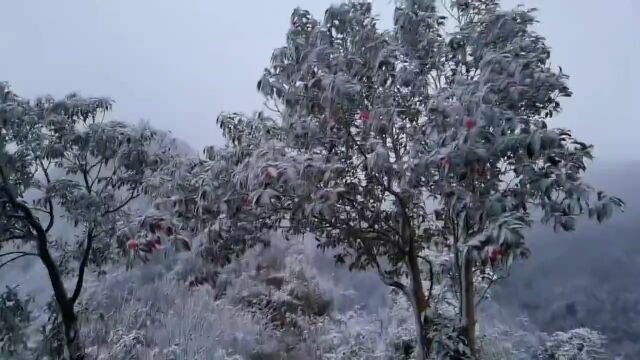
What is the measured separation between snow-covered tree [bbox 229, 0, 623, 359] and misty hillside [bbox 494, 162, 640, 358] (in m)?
1.49

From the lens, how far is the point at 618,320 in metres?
4.19

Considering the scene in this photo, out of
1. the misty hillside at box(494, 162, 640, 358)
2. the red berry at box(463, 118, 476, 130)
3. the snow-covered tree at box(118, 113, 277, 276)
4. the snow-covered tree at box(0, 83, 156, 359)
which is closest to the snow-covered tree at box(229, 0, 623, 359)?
the red berry at box(463, 118, 476, 130)

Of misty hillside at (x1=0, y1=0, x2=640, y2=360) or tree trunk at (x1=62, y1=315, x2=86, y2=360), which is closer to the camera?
misty hillside at (x1=0, y1=0, x2=640, y2=360)

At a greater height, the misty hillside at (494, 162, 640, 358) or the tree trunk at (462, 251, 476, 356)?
the misty hillside at (494, 162, 640, 358)

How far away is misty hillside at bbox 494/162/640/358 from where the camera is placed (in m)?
4.21

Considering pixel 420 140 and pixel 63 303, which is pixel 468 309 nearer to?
pixel 420 140

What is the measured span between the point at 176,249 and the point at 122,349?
2506 millimetres

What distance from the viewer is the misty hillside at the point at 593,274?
4207 mm

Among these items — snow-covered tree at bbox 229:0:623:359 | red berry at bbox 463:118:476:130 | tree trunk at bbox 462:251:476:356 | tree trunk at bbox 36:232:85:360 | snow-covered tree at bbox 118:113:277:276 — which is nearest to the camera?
red berry at bbox 463:118:476:130

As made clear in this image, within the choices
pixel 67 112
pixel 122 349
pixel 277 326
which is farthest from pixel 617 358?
pixel 67 112

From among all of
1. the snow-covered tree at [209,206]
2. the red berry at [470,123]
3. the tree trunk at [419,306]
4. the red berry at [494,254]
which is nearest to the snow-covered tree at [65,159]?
the snow-covered tree at [209,206]

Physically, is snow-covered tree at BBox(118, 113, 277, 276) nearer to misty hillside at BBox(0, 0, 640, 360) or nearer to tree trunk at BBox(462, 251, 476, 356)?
misty hillside at BBox(0, 0, 640, 360)

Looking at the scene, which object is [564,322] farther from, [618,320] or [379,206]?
[379,206]

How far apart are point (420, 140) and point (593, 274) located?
2.83 meters
